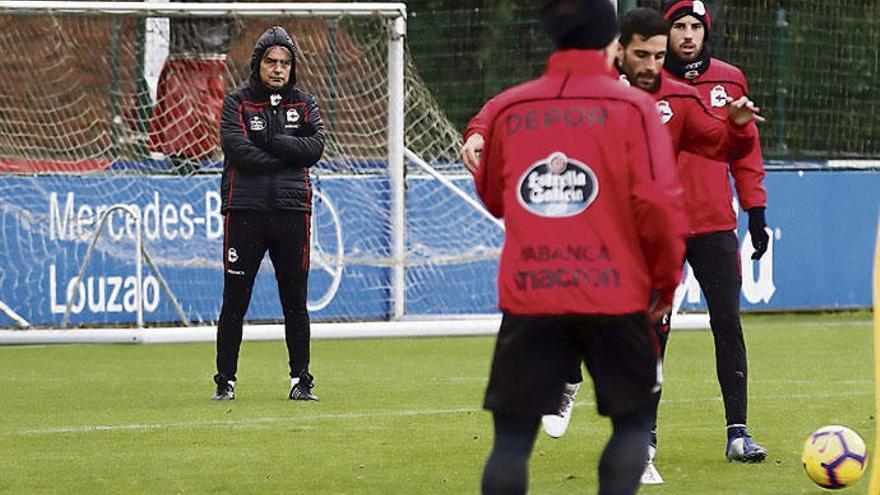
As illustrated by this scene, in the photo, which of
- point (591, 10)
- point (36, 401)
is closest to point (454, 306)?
point (36, 401)

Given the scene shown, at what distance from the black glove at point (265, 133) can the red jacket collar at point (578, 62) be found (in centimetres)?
523

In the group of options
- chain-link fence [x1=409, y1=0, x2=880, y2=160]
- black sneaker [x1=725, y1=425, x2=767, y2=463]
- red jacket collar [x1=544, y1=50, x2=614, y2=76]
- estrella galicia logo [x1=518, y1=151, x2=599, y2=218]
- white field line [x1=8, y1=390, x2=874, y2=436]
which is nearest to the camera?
estrella galicia logo [x1=518, y1=151, x2=599, y2=218]

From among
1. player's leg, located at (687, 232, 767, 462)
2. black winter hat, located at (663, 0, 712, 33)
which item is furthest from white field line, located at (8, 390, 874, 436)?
black winter hat, located at (663, 0, 712, 33)

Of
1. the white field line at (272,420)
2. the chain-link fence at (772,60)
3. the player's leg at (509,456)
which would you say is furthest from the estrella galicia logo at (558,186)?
the chain-link fence at (772,60)

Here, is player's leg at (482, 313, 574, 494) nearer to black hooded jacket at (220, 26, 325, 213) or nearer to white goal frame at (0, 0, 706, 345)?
black hooded jacket at (220, 26, 325, 213)

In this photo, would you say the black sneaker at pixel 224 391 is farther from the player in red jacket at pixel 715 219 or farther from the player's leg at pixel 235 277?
the player in red jacket at pixel 715 219

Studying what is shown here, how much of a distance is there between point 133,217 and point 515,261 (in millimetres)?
9550

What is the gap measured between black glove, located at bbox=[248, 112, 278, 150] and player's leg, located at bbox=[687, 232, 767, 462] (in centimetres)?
316

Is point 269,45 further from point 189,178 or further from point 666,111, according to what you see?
point 189,178

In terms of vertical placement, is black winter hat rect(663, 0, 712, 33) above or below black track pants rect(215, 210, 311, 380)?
above

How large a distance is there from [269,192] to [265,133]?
0.33 meters

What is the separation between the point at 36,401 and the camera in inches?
433

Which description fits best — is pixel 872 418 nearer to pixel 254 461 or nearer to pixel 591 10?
pixel 254 461

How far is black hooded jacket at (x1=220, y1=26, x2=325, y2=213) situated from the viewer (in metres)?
10.6
